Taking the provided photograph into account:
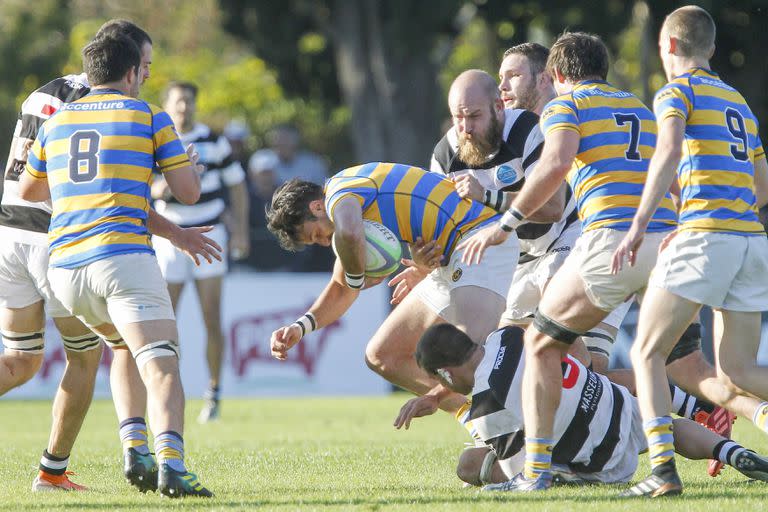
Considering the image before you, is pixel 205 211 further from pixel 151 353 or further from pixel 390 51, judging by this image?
pixel 390 51

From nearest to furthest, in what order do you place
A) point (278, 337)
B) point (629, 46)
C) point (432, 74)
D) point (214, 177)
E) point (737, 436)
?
point (278, 337)
point (737, 436)
point (214, 177)
point (432, 74)
point (629, 46)

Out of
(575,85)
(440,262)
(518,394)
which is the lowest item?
(518,394)

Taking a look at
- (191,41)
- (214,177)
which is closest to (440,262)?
(214,177)

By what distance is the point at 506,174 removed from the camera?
7.49m

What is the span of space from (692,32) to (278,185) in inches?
524

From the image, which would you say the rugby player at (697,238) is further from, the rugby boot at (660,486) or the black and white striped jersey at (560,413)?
the black and white striped jersey at (560,413)

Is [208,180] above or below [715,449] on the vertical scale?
above

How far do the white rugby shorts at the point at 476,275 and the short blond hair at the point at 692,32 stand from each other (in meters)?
1.56

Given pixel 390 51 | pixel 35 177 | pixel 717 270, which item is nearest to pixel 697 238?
pixel 717 270

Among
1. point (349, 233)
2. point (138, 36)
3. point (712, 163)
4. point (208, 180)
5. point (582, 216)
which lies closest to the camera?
point (712, 163)

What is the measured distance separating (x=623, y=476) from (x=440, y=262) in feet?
4.99

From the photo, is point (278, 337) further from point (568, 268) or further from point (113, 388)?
point (568, 268)

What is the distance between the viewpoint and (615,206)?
21.2 feet

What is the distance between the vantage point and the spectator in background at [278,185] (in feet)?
53.1
